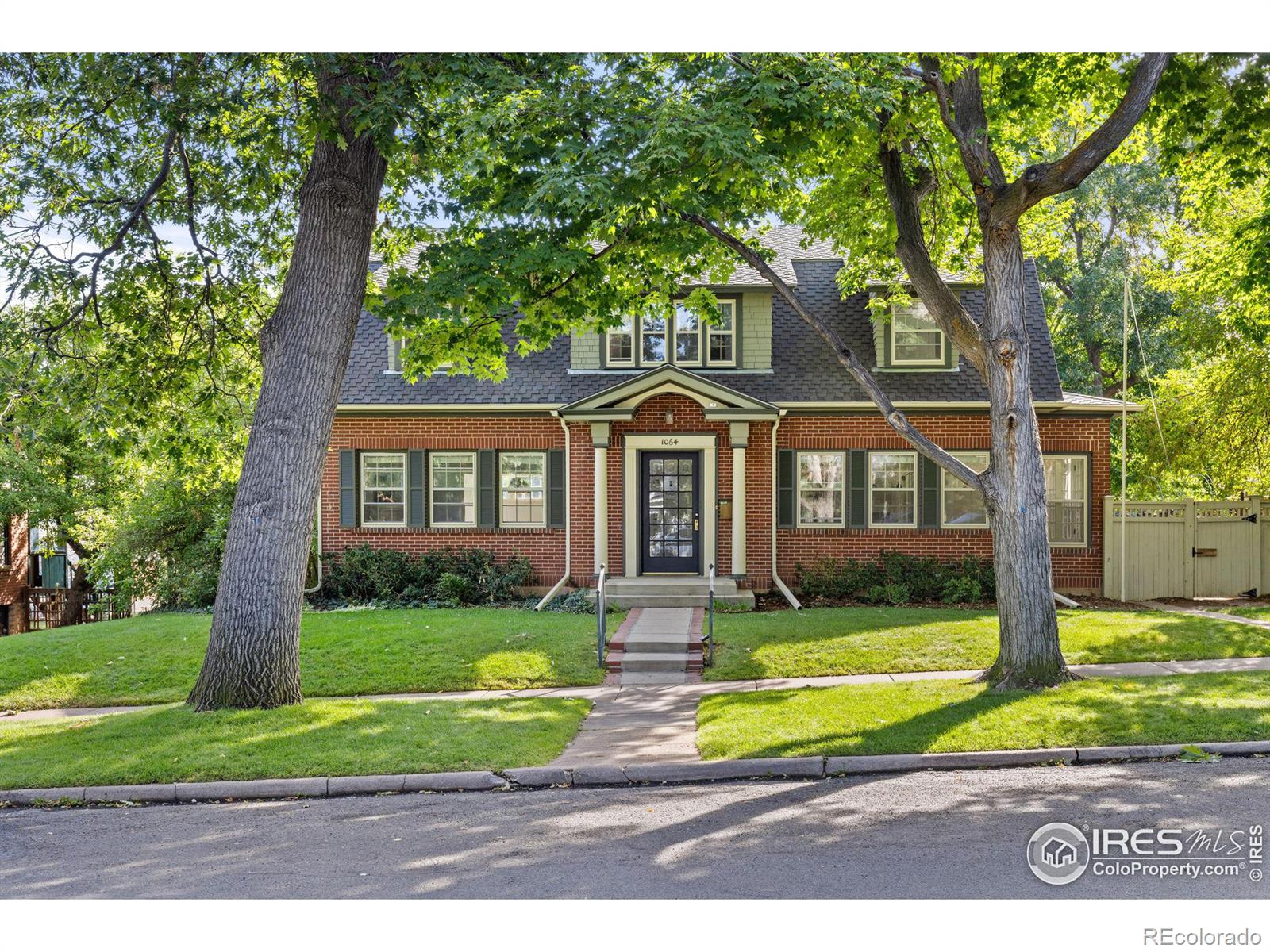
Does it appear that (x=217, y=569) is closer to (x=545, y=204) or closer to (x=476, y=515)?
(x=476, y=515)

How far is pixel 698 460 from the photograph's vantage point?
17.3 m

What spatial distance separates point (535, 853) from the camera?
218 inches

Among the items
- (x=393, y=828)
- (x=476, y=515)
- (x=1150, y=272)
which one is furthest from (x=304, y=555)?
(x=1150, y=272)

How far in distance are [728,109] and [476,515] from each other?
1116 cm

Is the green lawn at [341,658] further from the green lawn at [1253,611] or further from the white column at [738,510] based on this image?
the green lawn at [1253,611]

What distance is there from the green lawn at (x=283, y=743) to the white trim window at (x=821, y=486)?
9.23m

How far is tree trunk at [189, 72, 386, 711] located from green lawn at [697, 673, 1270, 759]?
4.36 metres

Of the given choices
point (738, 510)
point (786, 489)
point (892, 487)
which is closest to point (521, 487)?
point (738, 510)

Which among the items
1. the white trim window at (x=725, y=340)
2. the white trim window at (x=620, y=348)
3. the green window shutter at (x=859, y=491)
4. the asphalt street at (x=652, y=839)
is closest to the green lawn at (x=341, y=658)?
the asphalt street at (x=652, y=839)

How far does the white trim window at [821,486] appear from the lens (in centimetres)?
1769

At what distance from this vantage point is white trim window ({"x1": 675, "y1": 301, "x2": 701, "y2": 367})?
1789cm

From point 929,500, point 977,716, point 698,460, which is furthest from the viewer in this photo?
point 929,500

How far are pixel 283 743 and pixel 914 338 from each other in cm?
1418

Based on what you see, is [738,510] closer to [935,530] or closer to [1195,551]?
[935,530]
